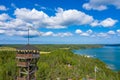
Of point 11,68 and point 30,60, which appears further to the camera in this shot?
point 11,68

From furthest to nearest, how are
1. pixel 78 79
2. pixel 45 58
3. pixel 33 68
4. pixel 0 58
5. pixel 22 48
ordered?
pixel 45 58 → pixel 0 58 → pixel 78 79 → pixel 33 68 → pixel 22 48

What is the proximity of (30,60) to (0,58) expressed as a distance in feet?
247

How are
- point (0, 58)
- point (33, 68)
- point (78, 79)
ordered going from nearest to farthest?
point (33, 68) → point (78, 79) → point (0, 58)

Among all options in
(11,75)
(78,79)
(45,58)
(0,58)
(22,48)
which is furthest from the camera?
(45,58)

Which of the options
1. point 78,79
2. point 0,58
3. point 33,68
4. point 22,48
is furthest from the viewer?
point 0,58

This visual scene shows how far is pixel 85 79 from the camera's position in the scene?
67938 mm

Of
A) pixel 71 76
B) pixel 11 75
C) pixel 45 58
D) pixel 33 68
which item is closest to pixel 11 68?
pixel 11 75

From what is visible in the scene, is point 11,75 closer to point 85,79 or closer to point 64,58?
point 85,79

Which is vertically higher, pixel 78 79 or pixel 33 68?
pixel 33 68

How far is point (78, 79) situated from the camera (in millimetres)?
71688

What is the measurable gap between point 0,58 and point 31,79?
247 feet

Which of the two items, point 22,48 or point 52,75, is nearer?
point 22,48

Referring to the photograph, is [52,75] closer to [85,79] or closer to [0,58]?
[85,79]

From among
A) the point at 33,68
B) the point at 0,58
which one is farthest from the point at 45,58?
the point at 33,68
